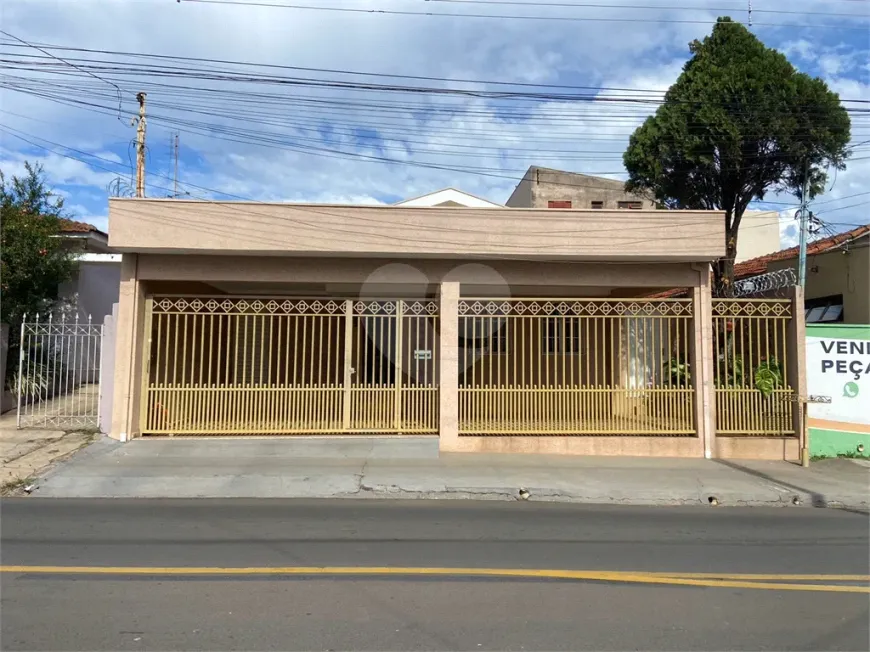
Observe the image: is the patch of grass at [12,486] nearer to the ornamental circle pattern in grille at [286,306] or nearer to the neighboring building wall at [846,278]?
the ornamental circle pattern in grille at [286,306]

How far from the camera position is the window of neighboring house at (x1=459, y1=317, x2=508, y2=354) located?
35.0 ft

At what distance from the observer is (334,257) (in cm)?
1021

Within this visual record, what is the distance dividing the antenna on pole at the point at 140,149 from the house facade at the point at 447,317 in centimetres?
792

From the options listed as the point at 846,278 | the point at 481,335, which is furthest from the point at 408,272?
the point at 846,278

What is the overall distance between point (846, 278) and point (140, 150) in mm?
17891

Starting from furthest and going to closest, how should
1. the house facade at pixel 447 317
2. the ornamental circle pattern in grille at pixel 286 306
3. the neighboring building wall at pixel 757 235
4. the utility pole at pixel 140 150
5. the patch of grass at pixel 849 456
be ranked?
1. the neighboring building wall at pixel 757 235
2. the utility pole at pixel 140 150
3. the patch of grass at pixel 849 456
4. the ornamental circle pattern in grille at pixel 286 306
5. the house facade at pixel 447 317

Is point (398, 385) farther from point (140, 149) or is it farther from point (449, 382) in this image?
point (140, 149)

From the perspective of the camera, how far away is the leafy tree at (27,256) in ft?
39.4

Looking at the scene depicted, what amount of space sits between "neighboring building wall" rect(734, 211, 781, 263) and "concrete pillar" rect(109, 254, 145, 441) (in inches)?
986

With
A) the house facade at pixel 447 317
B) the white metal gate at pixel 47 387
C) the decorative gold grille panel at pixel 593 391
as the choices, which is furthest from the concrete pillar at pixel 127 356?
the decorative gold grille panel at pixel 593 391

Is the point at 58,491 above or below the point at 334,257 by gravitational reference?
below

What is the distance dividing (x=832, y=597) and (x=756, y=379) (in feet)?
20.9

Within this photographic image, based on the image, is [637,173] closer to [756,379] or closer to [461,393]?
[756,379]

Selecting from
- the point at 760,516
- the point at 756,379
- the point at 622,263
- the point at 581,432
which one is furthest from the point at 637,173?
the point at 760,516
